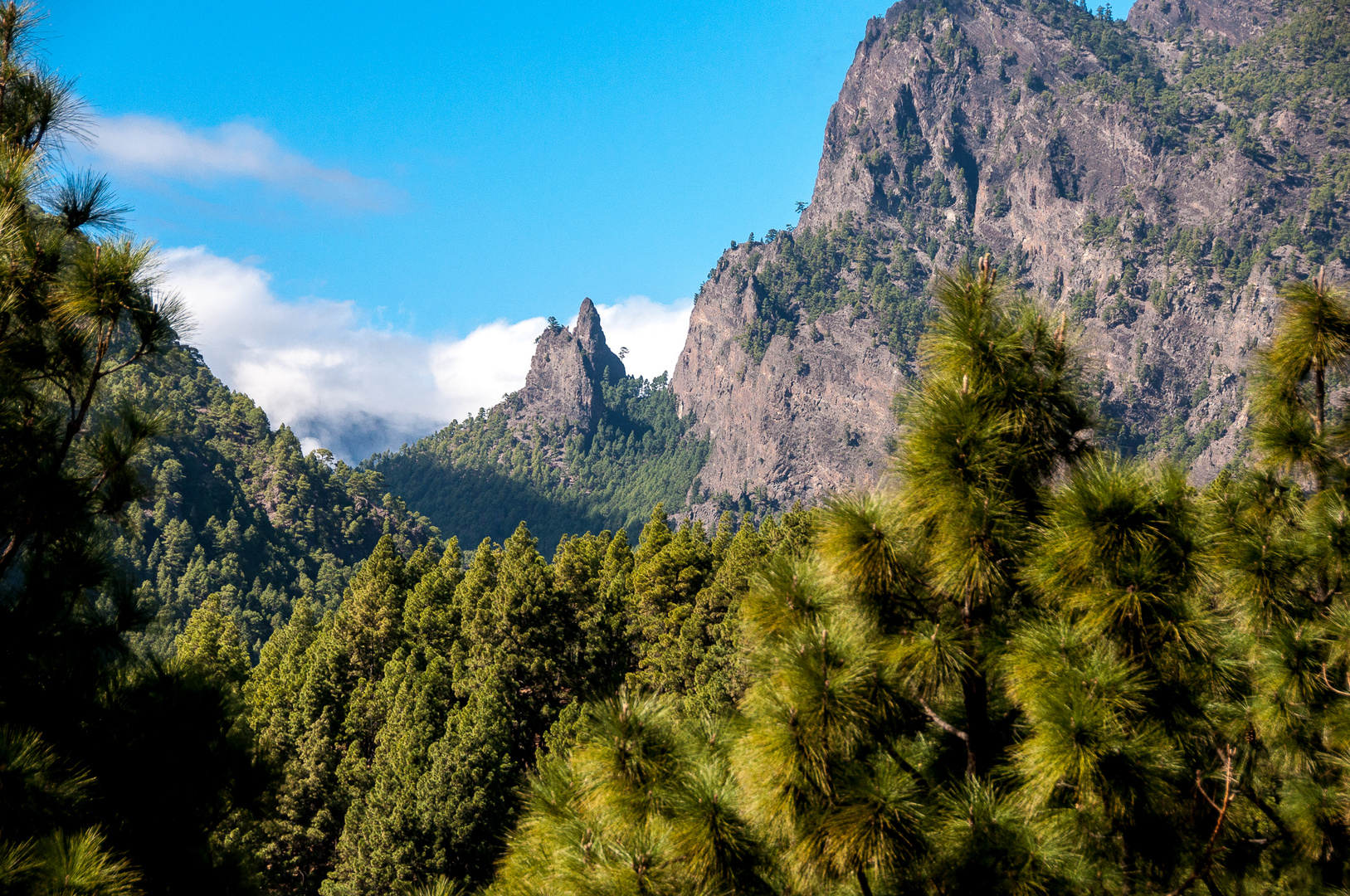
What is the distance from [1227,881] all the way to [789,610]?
367 cm

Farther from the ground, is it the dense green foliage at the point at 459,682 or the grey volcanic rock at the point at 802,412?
the grey volcanic rock at the point at 802,412

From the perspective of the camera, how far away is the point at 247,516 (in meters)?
113

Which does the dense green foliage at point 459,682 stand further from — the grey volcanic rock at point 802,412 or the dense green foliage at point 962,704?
the grey volcanic rock at point 802,412

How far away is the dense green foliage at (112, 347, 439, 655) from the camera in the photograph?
94000 mm

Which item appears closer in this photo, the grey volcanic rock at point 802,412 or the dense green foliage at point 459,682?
the dense green foliage at point 459,682

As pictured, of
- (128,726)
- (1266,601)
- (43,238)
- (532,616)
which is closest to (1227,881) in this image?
(1266,601)

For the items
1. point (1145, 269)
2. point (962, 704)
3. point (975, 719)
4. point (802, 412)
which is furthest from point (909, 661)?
point (1145, 269)

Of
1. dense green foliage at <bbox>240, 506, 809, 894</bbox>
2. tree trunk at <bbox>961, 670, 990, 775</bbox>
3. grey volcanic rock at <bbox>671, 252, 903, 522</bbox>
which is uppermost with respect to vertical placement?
grey volcanic rock at <bbox>671, 252, 903, 522</bbox>

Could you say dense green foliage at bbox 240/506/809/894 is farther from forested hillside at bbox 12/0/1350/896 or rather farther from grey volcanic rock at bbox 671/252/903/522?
grey volcanic rock at bbox 671/252/903/522

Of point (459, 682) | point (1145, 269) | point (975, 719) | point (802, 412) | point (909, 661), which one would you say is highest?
point (1145, 269)

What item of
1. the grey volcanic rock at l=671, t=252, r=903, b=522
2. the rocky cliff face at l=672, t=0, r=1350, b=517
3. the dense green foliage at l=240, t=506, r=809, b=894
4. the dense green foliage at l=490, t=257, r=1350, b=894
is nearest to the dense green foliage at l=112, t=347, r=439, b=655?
the dense green foliage at l=240, t=506, r=809, b=894

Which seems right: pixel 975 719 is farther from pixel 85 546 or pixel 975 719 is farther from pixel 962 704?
pixel 85 546

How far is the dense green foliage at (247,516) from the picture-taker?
94.0 metres

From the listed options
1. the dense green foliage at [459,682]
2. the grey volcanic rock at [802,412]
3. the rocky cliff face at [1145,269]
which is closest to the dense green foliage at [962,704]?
the dense green foliage at [459,682]
